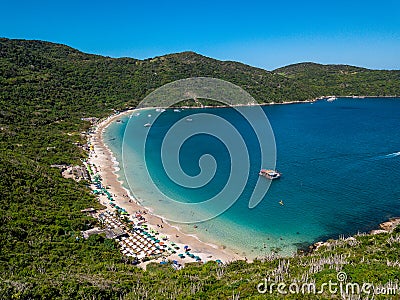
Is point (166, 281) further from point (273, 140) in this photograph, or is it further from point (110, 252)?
point (273, 140)

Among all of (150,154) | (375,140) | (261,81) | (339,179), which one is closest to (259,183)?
(339,179)

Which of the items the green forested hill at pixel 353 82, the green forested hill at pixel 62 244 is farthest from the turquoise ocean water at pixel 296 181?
the green forested hill at pixel 353 82

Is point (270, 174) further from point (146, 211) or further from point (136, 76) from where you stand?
point (136, 76)

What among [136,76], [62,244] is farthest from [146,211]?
[136,76]

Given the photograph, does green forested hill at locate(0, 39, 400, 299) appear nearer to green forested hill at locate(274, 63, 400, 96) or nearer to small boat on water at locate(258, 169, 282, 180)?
small boat on water at locate(258, 169, 282, 180)

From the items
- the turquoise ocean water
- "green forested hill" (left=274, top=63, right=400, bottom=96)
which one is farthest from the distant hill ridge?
the turquoise ocean water

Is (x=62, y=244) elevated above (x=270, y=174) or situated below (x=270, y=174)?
below
